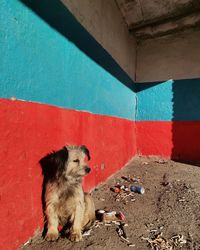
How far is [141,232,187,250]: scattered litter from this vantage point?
3.77 meters

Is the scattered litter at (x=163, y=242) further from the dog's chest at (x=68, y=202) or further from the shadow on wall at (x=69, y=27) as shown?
the shadow on wall at (x=69, y=27)

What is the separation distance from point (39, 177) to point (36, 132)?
1.99 ft

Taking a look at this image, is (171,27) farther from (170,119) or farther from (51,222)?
(51,222)

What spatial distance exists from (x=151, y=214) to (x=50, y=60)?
3.10 metres

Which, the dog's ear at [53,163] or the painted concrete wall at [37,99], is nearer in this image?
the painted concrete wall at [37,99]

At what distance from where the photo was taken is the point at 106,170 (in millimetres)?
6969

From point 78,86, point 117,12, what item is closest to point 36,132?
point 78,86

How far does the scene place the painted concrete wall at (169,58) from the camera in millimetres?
10305

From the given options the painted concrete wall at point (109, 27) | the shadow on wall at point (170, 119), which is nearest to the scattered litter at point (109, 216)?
the painted concrete wall at point (109, 27)

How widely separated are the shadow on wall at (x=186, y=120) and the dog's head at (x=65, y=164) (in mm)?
6963

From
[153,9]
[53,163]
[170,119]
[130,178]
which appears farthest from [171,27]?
[53,163]

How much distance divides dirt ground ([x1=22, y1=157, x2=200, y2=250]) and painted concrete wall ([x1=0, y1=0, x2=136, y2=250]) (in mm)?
478

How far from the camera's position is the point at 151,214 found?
16.4ft

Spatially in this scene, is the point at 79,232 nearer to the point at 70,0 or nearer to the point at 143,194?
the point at 143,194
